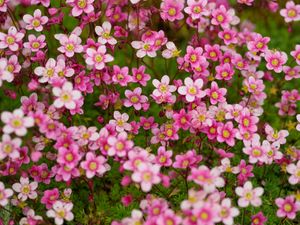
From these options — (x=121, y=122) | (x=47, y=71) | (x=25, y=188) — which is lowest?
(x=25, y=188)

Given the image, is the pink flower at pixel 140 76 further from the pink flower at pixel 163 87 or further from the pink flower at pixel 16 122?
the pink flower at pixel 16 122

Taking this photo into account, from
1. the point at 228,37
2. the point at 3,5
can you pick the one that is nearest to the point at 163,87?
the point at 228,37

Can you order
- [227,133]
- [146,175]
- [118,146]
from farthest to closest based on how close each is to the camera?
[227,133]
[118,146]
[146,175]

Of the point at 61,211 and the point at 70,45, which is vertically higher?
the point at 70,45

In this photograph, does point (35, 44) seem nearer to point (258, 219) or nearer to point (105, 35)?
point (105, 35)

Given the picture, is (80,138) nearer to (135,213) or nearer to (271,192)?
(135,213)

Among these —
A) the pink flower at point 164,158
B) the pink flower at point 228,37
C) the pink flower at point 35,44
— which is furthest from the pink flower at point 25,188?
the pink flower at point 228,37

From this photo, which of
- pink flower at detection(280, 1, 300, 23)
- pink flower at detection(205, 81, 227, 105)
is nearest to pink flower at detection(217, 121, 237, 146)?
pink flower at detection(205, 81, 227, 105)
